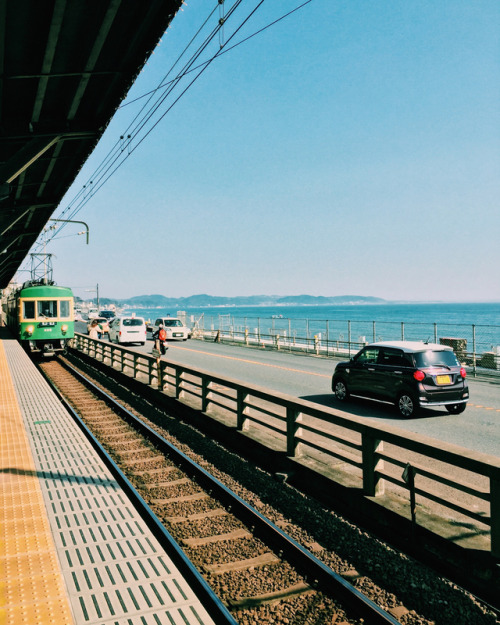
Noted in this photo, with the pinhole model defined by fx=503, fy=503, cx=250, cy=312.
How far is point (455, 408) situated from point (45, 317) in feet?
69.3

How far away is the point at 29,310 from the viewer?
86.4 feet

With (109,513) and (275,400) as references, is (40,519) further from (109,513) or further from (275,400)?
(275,400)

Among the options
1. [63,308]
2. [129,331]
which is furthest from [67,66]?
[129,331]

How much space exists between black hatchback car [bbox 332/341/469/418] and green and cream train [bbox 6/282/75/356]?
1867cm

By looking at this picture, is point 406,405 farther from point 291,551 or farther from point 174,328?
point 174,328

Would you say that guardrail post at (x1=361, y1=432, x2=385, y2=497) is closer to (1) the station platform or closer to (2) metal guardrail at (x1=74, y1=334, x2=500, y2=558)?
(2) metal guardrail at (x1=74, y1=334, x2=500, y2=558)

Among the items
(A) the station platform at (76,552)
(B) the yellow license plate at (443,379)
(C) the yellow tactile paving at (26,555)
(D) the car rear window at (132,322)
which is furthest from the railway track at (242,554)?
(D) the car rear window at (132,322)

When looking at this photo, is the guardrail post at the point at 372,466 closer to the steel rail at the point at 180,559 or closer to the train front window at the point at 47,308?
the steel rail at the point at 180,559

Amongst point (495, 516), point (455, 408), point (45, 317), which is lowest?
point (455, 408)

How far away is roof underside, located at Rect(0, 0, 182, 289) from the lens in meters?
8.12

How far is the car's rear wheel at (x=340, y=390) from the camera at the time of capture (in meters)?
14.4

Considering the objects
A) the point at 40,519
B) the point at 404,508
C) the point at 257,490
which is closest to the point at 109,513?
the point at 40,519

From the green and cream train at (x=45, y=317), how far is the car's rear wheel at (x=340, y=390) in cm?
1747

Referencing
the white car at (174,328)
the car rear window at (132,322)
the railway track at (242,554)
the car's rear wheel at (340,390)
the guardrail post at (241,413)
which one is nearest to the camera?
the railway track at (242,554)
